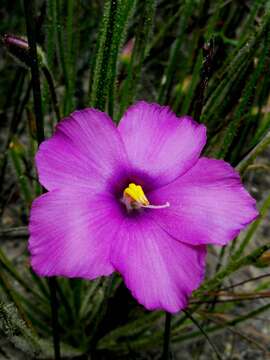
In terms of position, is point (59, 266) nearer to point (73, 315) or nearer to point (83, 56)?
point (73, 315)

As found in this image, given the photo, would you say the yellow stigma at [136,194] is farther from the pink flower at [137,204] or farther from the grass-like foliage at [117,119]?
the grass-like foliage at [117,119]

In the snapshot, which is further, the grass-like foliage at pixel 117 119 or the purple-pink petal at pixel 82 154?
the grass-like foliage at pixel 117 119

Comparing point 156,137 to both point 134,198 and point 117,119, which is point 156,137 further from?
point 117,119

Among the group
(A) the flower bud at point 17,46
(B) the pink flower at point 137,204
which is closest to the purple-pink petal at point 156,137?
(B) the pink flower at point 137,204

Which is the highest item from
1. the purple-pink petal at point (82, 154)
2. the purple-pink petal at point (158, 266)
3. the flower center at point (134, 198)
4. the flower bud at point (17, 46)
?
the flower bud at point (17, 46)

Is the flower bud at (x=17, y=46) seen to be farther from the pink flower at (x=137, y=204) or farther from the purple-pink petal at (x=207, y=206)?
the purple-pink petal at (x=207, y=206)

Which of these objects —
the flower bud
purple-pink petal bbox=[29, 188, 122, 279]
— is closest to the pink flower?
purple-pink petal bbox=[29, 188, 122, 279]

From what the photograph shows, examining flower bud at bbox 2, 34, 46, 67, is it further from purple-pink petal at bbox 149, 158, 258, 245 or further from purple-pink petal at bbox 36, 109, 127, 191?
purple-pink petal at bbox 149, 158, 258, 245

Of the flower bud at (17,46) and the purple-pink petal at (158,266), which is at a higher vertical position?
the flower bud at (17,46)
